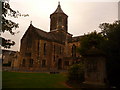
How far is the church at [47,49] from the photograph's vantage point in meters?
43.1

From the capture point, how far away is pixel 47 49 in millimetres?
45906

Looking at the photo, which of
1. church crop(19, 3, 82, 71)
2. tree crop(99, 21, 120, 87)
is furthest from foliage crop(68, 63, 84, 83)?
church crop(19, 3, 82, 71)

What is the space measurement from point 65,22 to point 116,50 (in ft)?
156

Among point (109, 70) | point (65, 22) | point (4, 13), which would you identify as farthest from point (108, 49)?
point (65, 22)

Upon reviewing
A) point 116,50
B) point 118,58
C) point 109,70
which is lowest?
point 109,70

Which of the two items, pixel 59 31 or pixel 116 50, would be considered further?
pixel 59 31

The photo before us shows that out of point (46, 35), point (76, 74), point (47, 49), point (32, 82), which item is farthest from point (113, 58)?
point (46, 35)

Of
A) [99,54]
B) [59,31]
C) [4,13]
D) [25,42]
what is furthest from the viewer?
[59,31]

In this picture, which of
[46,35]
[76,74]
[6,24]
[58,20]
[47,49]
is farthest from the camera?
[58,20]

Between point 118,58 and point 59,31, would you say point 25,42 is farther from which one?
point 118,58

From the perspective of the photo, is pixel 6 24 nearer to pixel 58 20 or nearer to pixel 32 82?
pixel 32 82

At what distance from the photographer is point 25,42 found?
4653 cm

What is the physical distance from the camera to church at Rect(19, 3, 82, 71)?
43.1 metres

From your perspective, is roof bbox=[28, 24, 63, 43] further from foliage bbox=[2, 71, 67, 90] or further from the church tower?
foliage bbox=[2, 71, 67, 90]
